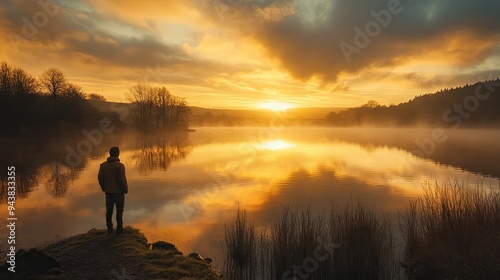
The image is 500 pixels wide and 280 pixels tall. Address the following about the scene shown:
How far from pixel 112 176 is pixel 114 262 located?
3167mm

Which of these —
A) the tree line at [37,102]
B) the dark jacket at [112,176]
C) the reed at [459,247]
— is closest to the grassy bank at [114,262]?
the dark jacket at [112,176]

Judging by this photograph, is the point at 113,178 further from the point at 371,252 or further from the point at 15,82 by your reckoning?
the point at 15,82

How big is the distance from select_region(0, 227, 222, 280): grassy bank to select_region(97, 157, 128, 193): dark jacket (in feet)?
6.42

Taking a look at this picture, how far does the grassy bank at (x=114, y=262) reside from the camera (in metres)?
8.02

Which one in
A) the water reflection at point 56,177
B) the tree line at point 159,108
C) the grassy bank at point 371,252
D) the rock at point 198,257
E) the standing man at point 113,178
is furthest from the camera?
the tree line at point 159,108

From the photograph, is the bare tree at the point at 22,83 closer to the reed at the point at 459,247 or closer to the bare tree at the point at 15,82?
the bare tree at the point at 15,82

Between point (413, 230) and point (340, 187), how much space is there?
1307cm

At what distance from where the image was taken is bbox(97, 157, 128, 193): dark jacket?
35.6ft

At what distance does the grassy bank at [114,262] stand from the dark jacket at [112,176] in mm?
1958

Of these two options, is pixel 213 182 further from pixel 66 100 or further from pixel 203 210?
pixel 66 100

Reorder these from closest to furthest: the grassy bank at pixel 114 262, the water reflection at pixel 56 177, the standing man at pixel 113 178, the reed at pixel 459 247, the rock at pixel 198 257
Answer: the reed at pixel 459 247 → the grassy bank at pixel 114 262 → the rock at pixel 198 257 → the standing man at pixel 113 178 → the water reflection at pixel 56 177

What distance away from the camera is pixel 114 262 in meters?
9.02

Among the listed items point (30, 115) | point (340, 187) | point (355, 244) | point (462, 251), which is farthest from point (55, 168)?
point (30, 115)

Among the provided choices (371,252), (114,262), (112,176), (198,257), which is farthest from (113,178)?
(371,252)
